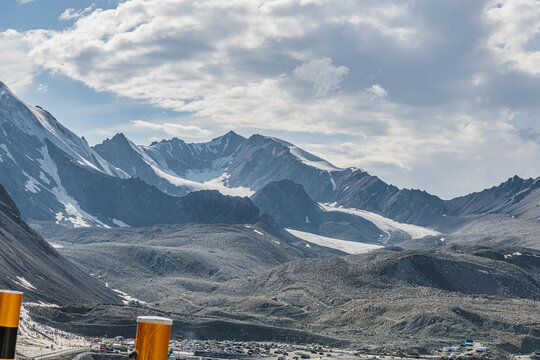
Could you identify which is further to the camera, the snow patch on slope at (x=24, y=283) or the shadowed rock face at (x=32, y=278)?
the snow patch on slope at (x=24, y=283)

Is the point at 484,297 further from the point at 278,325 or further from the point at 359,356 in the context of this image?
the point at 359,356

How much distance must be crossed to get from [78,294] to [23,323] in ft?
198

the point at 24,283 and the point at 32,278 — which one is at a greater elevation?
the point at 32,278

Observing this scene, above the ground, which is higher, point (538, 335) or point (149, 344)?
point (149, 344)

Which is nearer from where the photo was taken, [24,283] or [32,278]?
[24,283]

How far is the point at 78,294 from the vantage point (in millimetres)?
189750

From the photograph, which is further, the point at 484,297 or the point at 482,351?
the point at 484,297

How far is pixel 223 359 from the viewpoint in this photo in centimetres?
11900

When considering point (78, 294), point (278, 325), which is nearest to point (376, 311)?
point (278, 325)

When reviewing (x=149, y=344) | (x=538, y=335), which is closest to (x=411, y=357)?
(x=538, y=335)

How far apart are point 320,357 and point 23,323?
172 ft

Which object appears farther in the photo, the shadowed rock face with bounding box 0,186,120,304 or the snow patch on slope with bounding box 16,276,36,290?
the snow patch on slope with bounding box 16,276,36,290

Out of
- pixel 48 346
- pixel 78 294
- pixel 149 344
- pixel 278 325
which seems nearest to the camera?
pixel 149 344

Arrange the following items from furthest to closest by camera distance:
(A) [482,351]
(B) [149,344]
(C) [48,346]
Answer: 1. (A) [482,351]
2. (C) [48,346]
3. (B) [149,344]
